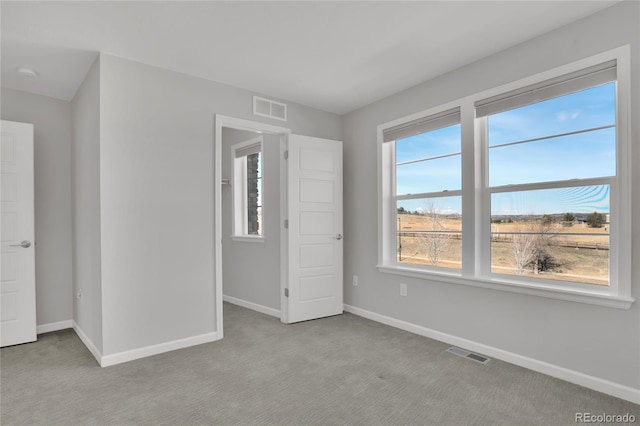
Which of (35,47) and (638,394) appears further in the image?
(35,47)

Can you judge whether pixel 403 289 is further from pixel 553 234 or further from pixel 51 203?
pixel 51 203

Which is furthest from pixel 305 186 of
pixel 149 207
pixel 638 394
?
pixel 638 394

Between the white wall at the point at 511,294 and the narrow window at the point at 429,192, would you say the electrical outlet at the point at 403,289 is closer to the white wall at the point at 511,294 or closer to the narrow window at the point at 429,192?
the white wall at the point at 511,294

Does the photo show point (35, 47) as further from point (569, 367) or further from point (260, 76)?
point (569, 367)

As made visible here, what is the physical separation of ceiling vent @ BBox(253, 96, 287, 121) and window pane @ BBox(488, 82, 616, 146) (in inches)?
85.8

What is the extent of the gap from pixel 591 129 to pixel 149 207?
140 inches

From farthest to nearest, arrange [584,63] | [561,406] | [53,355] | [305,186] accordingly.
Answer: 1. [305,186]
2. [53,355]
3. [584,63]
4. [561,406]

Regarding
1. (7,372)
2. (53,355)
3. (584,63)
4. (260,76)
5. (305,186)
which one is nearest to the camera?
(584,63)

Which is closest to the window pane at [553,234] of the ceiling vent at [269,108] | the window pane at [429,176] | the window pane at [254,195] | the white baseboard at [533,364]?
the window pane at [429,176]

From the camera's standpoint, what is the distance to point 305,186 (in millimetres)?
4043

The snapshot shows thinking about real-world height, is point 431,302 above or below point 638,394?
above

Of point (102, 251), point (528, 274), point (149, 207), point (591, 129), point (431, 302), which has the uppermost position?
point (591, 129)

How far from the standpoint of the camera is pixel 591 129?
8.13 ft

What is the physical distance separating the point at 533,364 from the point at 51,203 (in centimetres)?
491
